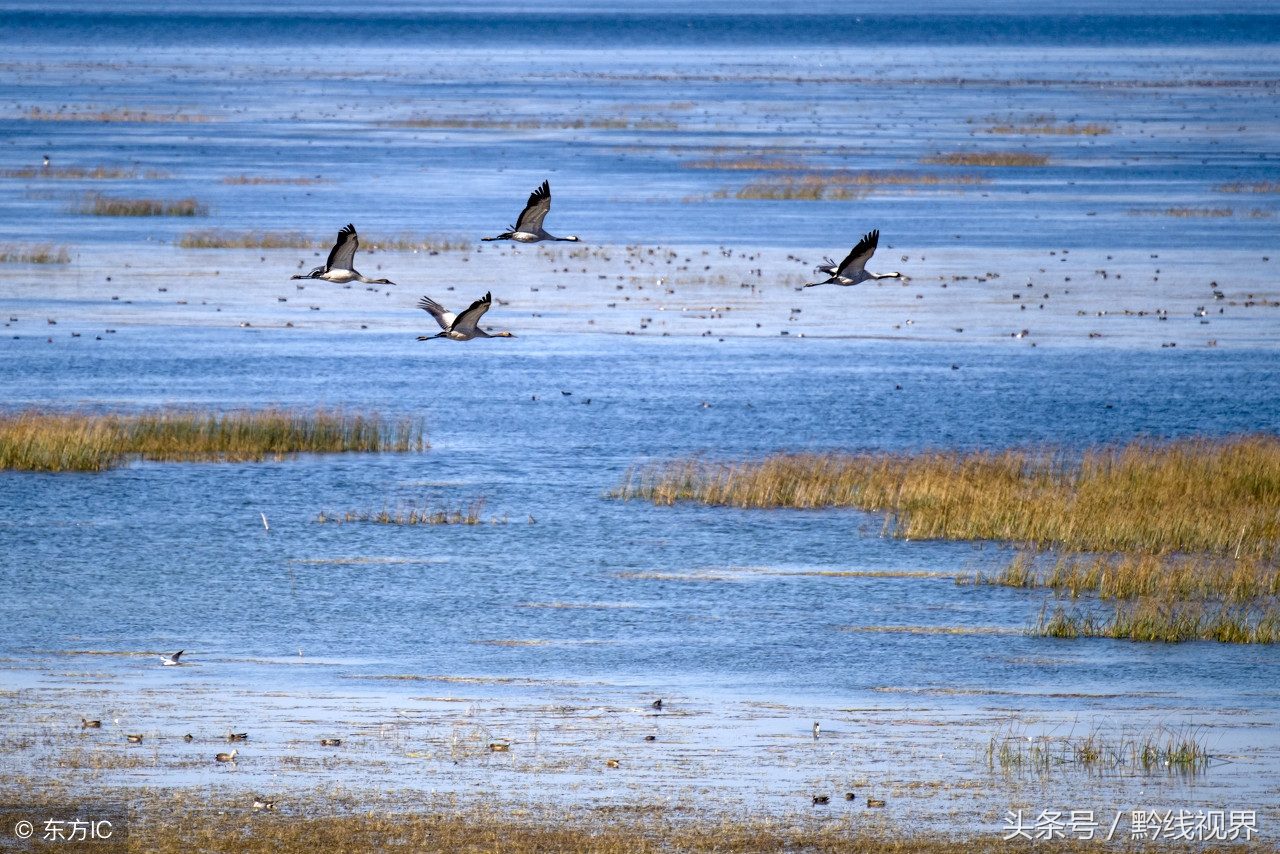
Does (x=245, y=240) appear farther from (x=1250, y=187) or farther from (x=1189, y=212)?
(x=1250, y=187)

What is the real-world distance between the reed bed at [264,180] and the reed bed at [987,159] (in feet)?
108

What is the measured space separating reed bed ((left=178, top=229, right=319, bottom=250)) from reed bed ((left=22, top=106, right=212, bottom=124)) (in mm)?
59573

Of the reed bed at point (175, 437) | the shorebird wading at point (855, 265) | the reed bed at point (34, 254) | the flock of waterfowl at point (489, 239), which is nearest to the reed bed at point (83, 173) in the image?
the reed bed at point (34, 254)

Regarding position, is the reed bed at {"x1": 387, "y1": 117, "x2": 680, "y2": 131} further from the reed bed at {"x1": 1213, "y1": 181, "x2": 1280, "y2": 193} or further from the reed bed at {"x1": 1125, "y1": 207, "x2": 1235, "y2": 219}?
the reed bed at {"x1": 1125, "y1": 207, "x2": 1235, "y2": 219}

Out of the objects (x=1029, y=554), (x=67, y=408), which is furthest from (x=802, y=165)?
(x=1029, y=554)

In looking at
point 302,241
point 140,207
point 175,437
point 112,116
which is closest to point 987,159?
point 302,241

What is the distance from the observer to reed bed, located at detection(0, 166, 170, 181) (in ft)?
309

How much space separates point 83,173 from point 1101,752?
82206 mm

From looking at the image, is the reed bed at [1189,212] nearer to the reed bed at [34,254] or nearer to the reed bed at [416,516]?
the reed bed at [34,254]

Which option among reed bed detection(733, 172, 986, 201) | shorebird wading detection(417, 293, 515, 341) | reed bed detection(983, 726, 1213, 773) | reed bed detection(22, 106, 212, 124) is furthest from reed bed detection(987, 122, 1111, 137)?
reed bed detection(983, 726, 1213, 773)

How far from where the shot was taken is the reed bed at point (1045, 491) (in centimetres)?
3256

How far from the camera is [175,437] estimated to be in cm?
4069

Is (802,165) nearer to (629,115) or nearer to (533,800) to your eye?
(629,115)

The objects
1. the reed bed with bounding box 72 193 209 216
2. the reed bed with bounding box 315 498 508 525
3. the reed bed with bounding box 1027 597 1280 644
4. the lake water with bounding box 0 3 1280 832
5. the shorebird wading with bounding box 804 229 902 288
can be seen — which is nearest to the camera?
the lake water with bounding box 0 3 1280 832
